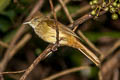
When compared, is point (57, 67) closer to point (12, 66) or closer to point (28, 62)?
point (28, 62)

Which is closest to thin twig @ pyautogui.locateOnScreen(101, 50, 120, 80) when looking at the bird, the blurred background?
the blurred background

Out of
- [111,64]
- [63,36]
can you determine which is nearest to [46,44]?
[63,36]

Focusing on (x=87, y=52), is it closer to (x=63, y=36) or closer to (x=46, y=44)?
(x=63, y=36)

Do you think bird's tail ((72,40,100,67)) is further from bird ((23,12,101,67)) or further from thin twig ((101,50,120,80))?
thin twig ((101,50,120,80))

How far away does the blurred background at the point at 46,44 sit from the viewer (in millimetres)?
5301

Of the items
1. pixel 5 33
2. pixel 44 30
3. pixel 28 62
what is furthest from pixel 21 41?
pixel 44 30

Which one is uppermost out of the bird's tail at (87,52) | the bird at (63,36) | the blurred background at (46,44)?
the bird at (63,36)

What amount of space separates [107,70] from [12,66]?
92.5 inches

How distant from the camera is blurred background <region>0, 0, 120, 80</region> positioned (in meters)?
5.30

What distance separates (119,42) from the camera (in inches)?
224

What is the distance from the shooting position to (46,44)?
5402 millimetres

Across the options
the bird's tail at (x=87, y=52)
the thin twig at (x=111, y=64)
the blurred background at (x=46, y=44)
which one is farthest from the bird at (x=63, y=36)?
the thin twig at (x=111, y=64)

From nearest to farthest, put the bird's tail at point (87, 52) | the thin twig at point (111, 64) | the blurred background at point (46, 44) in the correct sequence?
the bird's tail at point (87, 52) < the blurred background at point (46, 44) < the thin twig at point (111, 64)

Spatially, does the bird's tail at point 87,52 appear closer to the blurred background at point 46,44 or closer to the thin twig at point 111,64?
the blurred background at point 46,44
